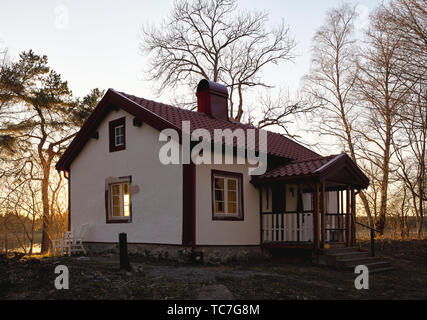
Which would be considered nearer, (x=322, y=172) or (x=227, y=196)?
(x=322, y=172)

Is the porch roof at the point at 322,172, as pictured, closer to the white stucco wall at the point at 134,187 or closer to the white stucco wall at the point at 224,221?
the white stucco wall at the point at 224,221

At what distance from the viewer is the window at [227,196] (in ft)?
39.6

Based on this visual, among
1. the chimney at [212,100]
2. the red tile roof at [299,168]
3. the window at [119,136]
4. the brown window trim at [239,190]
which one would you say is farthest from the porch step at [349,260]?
the window at [119,136]

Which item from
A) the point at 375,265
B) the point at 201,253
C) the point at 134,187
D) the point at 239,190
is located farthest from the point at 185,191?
the point at 375,265

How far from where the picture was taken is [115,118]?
14.0m

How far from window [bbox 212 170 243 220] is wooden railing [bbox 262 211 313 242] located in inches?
39.0

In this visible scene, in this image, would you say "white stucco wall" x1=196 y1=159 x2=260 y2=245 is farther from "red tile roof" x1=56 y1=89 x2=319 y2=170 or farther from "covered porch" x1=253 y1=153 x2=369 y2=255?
"red tile roof" x1=56 y1=89 x2=319 y2=170

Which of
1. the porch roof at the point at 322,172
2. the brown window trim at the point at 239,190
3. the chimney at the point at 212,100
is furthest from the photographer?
the chimney at the point at 212,100

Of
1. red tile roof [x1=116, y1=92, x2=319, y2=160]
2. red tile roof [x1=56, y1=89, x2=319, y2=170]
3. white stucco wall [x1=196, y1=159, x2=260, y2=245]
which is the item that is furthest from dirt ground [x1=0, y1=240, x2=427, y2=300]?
red tile roof [x1=116, y1=92, x2=319, y2=160]

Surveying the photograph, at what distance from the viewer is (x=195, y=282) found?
8320 millimetres

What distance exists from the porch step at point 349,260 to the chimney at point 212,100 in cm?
634

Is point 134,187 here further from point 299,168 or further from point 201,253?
point 299,168

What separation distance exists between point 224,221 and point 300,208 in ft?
12.2
